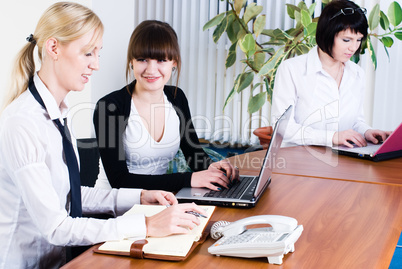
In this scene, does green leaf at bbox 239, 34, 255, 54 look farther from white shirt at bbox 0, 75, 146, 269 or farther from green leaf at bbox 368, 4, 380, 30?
white shirt at bbox 0, 75, 146, 269

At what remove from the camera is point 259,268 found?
108cm

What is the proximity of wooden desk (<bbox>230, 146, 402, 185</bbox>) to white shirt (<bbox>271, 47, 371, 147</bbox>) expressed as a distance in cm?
26

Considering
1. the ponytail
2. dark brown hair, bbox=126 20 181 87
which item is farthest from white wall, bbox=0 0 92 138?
the ponytail

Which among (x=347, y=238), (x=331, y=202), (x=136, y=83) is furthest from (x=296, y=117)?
(x=347, y=238)

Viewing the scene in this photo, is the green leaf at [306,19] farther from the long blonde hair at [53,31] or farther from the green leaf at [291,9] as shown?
the long blonde hair at [53,31]

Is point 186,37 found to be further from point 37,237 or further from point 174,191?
point 37,237

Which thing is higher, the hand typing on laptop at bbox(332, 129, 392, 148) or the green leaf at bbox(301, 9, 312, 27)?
the green leaf at bbox(301, 9, 312, 27)

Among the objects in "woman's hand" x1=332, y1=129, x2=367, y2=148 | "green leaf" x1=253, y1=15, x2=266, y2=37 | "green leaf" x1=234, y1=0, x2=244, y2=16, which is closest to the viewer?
"woman's hand" x1=332, y1=129, x2=367, y2=148

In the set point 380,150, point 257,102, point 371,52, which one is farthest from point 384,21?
point 380,150

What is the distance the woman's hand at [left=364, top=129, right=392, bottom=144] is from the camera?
243 cm

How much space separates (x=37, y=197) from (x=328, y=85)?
1.88 metres

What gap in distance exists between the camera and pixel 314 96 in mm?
2658

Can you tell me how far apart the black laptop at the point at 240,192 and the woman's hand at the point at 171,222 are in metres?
0.27

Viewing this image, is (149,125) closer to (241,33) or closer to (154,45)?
(154,45)
